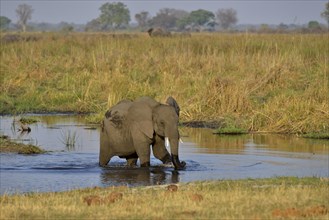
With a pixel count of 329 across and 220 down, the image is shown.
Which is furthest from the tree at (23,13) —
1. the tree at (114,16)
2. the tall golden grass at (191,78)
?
the tall golden grass at (191,78)

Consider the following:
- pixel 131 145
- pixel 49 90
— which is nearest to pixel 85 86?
pixel 49 90

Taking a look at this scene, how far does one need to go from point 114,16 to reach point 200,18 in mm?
14483

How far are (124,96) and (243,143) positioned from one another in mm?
6128

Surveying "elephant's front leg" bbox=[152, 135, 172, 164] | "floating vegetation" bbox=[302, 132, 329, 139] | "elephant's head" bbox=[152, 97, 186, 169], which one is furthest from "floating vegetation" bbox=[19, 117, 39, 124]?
"elephant's head" bbox=[152, 97, 186, 169]

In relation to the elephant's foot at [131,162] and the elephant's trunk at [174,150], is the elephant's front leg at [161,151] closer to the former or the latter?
the elephant's trunk at [174,150]

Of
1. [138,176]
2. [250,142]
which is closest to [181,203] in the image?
[138,176]

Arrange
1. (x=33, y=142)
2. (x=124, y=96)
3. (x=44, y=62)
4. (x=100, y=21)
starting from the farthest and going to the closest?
(x=100, y=21), (x=44, y=62), (x=124, y=96), (x=33, y=142)

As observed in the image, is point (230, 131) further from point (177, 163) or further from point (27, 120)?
point (177, 163)

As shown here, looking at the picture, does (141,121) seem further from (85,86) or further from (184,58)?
(184,58)

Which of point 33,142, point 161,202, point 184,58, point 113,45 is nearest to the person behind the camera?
point 161,202

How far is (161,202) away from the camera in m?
10.3

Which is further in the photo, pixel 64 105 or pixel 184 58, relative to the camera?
pixel 184 58

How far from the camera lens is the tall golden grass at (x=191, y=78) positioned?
21.2 m

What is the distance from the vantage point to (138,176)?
48.3 feet
